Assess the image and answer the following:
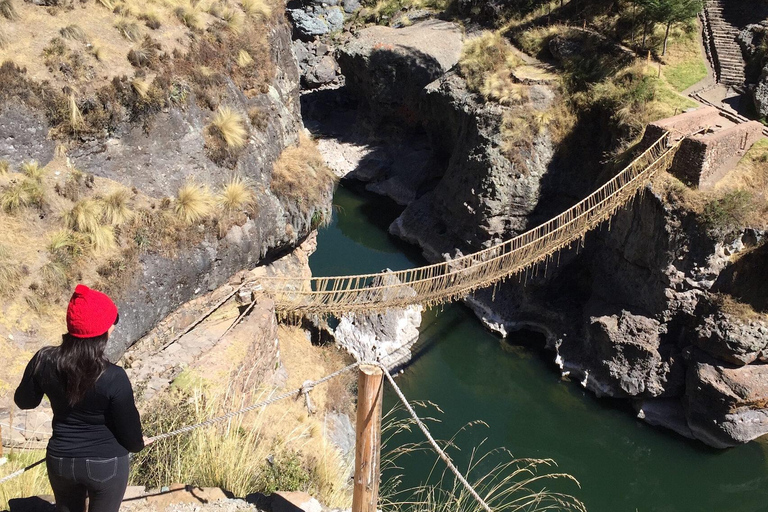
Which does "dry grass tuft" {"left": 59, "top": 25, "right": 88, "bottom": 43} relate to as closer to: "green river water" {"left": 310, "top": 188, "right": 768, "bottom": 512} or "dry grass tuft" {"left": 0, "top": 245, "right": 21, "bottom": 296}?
"dry grass tuft" {"left": 0, "top": 245, "right": 21, "bottom": 296}

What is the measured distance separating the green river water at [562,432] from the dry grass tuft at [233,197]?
4.88 metres

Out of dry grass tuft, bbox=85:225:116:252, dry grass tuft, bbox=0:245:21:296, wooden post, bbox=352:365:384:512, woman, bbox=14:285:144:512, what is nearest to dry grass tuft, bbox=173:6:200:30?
dry grass tuft, bbox=85:225:116:252

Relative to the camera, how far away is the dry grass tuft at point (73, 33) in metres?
10.0

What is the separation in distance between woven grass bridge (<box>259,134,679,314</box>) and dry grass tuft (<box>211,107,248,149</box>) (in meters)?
2.43

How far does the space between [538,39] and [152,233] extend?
42.9 feet

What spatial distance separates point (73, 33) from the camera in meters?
10.1

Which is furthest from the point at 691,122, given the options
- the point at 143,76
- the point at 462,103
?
the point at 143,76

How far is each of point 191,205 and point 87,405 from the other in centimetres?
719

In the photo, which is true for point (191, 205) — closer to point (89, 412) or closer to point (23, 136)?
point (23, 136)

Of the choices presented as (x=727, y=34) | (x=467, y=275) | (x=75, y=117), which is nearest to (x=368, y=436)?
(x=75, y=117)

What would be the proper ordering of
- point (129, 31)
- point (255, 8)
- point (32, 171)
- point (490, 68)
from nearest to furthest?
point (32, 171)
point (129, 31)
point (255, 8)
point (490, 68)

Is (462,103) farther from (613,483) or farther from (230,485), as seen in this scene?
(230,485)

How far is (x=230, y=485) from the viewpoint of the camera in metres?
4.49

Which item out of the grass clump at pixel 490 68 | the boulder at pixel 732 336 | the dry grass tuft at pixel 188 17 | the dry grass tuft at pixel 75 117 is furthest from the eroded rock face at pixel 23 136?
the boulder at pixel 732 336
